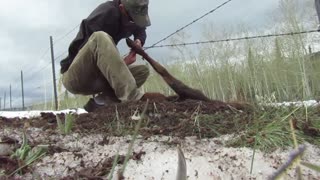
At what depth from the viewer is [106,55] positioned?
2.27 metres

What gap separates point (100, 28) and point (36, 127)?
892mm

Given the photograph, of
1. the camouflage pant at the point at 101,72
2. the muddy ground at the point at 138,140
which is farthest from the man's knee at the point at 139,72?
the muddy ground at the point at 138,140

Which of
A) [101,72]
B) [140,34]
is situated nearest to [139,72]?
[140,34]

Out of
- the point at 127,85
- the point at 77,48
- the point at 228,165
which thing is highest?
the point at 77,48

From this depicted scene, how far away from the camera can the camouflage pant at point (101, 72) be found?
7.40ft

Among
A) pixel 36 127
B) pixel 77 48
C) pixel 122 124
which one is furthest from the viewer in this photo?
pixel 77 48

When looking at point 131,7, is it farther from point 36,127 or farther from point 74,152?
point 74,152

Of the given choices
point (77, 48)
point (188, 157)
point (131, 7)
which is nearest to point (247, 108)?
point (188, 157)

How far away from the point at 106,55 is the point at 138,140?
3.11 feet

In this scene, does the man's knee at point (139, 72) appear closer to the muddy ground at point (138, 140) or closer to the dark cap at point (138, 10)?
the dark cap at point (138, 10)

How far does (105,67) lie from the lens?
7.58 ft

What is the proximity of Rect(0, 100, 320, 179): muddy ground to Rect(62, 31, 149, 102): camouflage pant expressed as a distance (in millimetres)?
337

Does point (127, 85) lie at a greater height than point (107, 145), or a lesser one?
greater

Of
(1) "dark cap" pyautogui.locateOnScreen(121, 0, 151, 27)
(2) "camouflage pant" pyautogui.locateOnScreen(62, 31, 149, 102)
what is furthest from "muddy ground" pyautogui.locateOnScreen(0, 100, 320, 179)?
(1) "dark cap" pyautogui.locateOnScreen(121, 0, 151, 27)
